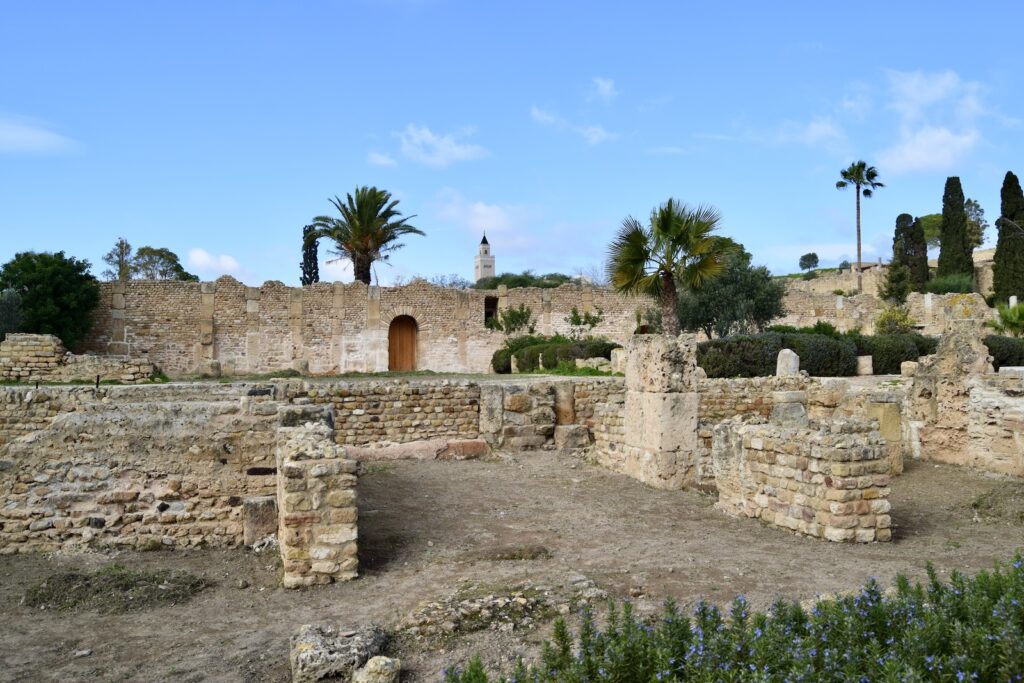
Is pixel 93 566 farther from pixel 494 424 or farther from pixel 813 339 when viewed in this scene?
pixel 813 339

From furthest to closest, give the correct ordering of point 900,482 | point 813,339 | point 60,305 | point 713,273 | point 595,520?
1. point 60,305
2. point 813,339
3. point 713,273
4. point 900,482
5. point 595,520

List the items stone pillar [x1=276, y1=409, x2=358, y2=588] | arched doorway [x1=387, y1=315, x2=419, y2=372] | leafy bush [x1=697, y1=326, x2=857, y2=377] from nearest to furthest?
stone pillar [x1=276, y1=409, x2=358, y2=588] < leafy bush [x1=697, y1=326, x2=857, y2=377] < arched doorway [x1=387, y1=315, x2=419, y2=372]

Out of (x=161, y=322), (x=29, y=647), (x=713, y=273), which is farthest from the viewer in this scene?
(x=161, y=322)

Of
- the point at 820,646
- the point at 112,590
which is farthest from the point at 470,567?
the point at 820,646

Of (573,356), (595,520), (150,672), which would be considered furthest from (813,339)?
(150,672)

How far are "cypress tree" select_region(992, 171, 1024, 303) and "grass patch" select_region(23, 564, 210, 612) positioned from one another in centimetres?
4453

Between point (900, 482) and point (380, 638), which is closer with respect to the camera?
point (380, 638)

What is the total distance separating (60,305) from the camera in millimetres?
23141

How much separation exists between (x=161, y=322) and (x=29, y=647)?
923 inches

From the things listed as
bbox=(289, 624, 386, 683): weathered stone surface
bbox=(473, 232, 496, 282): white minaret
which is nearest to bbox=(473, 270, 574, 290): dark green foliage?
bbox=(473, 232, 496, 282): white minaret

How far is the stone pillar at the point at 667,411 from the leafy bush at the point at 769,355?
10732mm

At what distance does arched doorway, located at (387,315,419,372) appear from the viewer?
28642 mm

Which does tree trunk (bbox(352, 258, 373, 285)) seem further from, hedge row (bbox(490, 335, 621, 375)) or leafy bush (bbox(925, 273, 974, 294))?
leafy bush (bbox(925, 273, 974, 294))

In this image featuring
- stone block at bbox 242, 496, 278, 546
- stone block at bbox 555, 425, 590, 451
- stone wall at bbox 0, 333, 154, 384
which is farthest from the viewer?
stone wall at bbox 0, 333, 154, 384
